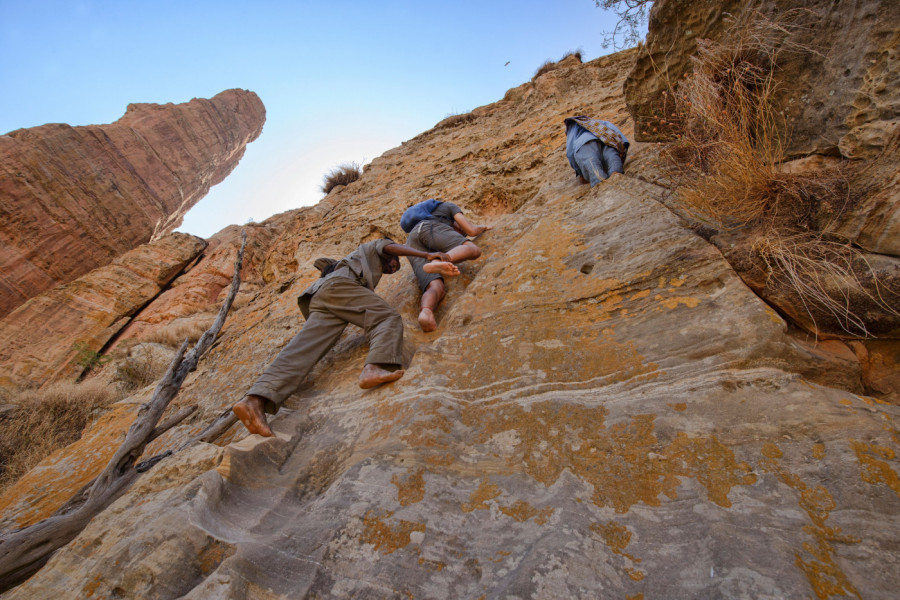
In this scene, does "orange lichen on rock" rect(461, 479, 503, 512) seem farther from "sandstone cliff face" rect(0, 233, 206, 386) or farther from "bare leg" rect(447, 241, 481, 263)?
"sandstone cliff face" rect(0, 233, 206, 386)

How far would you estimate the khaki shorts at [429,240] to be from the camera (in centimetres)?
390

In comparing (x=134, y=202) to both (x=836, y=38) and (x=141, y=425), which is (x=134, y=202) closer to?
(x=141, y=425)

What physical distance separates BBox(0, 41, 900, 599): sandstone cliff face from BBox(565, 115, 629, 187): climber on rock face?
729 millimetres

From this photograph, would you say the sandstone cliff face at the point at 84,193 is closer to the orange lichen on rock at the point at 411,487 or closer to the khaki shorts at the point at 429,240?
the khaki shorts at the point at 429,240

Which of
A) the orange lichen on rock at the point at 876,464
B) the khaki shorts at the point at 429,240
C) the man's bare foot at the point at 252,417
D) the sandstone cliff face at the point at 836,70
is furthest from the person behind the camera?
the khaki shorts at the point at 429,240

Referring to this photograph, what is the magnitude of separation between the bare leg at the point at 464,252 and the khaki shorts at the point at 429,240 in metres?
0.16

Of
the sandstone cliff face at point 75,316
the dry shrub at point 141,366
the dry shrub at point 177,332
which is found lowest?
the dry shrub at point 141,366

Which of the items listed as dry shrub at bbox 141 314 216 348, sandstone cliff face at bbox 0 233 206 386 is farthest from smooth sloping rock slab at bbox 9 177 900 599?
sandstone cliff face at bbox 0 233 206 386

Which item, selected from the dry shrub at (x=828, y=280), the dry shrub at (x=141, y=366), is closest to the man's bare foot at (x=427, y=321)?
the dry shrub at (x=828, y=280)

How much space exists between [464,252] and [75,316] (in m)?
12.4

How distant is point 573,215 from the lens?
332 cm

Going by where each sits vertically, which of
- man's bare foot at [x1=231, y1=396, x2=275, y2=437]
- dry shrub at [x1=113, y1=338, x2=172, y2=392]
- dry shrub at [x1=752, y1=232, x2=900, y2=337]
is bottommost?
dry shrub at [x1=752, y1=232, x2=900, y2=337]

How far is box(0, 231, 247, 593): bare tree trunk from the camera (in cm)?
227

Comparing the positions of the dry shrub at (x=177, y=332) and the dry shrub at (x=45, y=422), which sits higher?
the dry shrub at (x=177, y=332)
